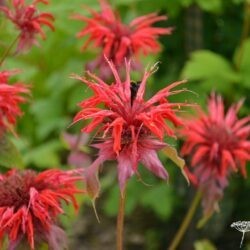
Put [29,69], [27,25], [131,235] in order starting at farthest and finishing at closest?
[131,235] < [29,69] < [27,25]

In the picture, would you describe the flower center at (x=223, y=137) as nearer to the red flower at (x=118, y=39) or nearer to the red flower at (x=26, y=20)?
the red flower at (x=118, y=39)

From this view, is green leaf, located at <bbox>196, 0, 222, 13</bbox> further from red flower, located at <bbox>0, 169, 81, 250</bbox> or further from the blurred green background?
red flower, located at <bbox>0, 169, 81, 250</bbox>

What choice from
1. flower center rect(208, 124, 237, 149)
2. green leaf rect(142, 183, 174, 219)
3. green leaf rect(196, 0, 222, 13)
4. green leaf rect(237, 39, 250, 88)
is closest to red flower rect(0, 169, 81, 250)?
flower center rect(208, 124, 237, 149)

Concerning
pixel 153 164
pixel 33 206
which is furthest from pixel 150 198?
pixel 153 164

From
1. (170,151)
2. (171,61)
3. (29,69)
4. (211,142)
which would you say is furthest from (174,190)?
(170,151)

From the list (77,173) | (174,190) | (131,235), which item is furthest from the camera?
(131,235)

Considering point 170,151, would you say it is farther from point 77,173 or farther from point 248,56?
point 248,56

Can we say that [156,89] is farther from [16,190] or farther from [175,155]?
[175,155]
